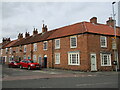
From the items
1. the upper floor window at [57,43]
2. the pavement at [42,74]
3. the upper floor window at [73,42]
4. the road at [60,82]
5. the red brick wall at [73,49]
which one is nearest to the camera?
the road at [60,82]

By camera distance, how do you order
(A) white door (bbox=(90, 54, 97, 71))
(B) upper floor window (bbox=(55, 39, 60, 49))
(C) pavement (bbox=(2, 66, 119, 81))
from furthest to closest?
1. (B) upper floor window (bbox=(55, 39, 60, 49))
2. (A) white door (bbox=(90, 54, 97, 71))
3. (C) pavement (bbox=(2, 66, 119, 81))

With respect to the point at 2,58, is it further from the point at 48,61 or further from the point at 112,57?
the point at 112,57

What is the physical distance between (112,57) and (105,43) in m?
2.59

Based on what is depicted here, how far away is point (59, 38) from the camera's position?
26.9 meters

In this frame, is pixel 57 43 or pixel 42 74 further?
pixel 57 43

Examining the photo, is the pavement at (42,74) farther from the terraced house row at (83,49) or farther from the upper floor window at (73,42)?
the upper floor window at (73,42)

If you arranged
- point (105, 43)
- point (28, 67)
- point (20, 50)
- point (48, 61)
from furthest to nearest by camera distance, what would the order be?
point (20, 50), point (48, 61), point (28, 67), point (105, 43)

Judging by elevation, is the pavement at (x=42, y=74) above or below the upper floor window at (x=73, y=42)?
below

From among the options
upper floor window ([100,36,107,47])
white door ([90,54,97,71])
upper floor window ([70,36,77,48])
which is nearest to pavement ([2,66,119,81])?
white door ([90,54,97,71])

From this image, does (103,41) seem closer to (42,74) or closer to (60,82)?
(42,74)

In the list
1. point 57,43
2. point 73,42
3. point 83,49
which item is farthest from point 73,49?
point 57,43

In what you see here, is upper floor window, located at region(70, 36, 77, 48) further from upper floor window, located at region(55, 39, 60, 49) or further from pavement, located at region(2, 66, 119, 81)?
pavement, located at region(2, 66, 119, 81)

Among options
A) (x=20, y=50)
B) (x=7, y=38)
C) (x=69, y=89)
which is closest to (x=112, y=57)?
(x=69, y=89)

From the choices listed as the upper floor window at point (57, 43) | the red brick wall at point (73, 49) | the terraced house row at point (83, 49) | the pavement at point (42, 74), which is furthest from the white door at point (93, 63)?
the upper floor window at point (57, 43)
